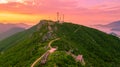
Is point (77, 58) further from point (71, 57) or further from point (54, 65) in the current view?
point (54, 65)

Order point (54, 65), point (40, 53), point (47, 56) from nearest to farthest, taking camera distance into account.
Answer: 1. point (54, 65)
2. point (47, 56)
3. point (40, 53)

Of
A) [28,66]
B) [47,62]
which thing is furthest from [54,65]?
[28,66]

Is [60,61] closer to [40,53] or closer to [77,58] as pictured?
[77,58]

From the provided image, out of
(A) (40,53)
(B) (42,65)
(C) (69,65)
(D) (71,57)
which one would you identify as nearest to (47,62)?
(B) (42,65)

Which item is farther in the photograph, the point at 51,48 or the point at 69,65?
the point at 51,48

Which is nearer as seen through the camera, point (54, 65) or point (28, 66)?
point (54, 65)

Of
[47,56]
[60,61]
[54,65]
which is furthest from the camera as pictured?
[47,56]

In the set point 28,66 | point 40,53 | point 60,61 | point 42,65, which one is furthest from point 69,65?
point 40,53

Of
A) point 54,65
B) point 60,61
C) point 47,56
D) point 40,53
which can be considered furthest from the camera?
point 40,53
